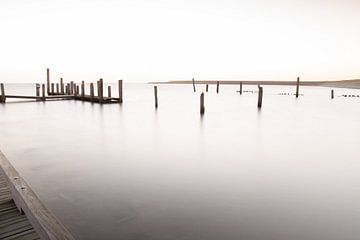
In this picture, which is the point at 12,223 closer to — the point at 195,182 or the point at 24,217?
the point at 24,217

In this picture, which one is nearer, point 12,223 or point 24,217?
point 12,223

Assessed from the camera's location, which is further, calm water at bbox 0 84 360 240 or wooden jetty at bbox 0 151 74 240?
calm water at bbox 0 84 360 240

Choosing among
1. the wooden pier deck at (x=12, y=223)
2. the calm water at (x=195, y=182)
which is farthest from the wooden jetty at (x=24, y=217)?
the calm water at (x=195, y=182)

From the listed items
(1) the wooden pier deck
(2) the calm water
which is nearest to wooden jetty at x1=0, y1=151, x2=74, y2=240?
(1) the wooden pier deck

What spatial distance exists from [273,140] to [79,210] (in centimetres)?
810

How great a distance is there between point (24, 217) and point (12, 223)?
0.13 m

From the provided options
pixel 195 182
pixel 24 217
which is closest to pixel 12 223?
pixel 24 217

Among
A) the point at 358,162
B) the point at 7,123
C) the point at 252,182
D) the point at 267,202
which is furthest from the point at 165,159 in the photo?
the point at 7,123

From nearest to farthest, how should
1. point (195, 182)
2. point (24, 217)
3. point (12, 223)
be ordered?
point (12, 223)
point (24, 217)
point (195, 182)

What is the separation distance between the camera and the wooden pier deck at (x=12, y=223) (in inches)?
103

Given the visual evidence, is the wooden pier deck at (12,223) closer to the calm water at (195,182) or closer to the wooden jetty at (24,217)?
the wooden jetty at (24,217)

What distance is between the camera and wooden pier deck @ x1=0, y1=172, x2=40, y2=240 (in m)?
2.61

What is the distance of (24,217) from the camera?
9.65 ft

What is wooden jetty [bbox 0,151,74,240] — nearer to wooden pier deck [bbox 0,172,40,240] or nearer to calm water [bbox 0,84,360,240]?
wooden pier deck [bbox 0,172,40,240]
